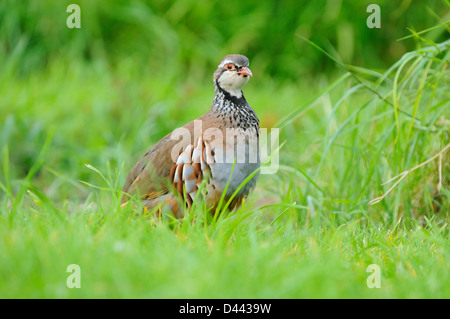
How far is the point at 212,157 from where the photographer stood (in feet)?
11.0

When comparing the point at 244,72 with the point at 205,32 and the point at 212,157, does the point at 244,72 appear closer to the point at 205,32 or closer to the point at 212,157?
the point at 212,157

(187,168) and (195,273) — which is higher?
(187,168)

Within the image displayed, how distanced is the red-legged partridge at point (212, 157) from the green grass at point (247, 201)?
18cm

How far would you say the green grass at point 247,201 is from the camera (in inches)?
90.1

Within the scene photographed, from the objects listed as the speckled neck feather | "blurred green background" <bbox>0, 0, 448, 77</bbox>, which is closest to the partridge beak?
the speckled neck feather

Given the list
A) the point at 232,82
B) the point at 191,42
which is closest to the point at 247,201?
the point at 232,82

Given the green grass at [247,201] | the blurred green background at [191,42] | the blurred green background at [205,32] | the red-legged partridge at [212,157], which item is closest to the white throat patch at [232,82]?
the red-legged partridge at [212,157]

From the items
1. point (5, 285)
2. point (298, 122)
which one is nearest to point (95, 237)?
point (5, 285)

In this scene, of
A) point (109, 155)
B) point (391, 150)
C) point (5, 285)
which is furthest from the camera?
point (109, 155)

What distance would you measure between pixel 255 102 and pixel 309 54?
160 cm

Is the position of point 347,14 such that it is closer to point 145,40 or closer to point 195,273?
point 145,40

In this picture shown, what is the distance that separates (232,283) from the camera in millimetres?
2262

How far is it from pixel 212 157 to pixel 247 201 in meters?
0.72
